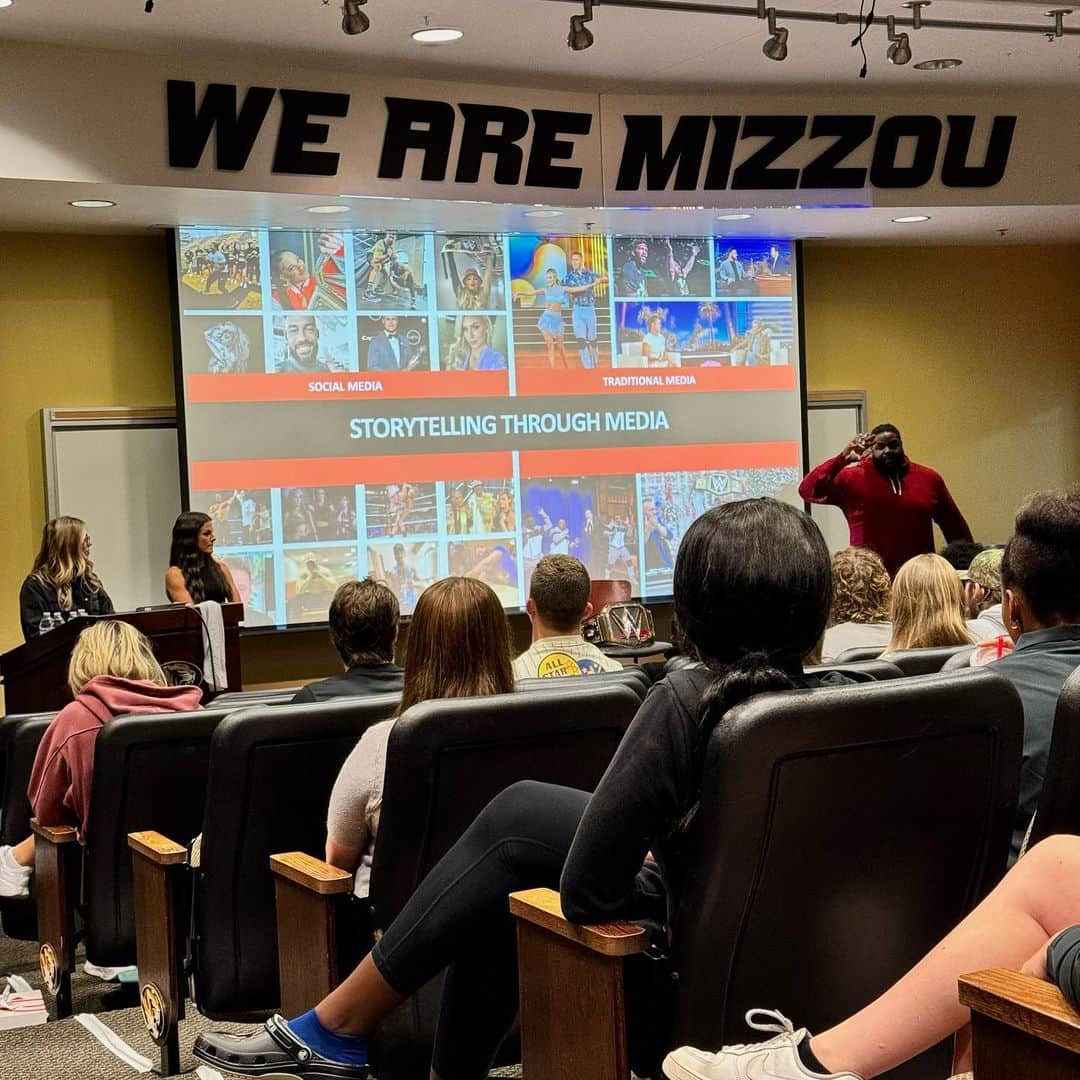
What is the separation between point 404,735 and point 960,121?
7.10m

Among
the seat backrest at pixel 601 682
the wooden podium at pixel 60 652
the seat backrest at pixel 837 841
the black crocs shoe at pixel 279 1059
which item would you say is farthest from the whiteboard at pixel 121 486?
the seat backrest at pixel 837 841

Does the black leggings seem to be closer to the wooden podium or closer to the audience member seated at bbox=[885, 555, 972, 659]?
the audience member seated at bbox=[885, 555, 972, 659]

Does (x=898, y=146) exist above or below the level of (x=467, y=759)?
above

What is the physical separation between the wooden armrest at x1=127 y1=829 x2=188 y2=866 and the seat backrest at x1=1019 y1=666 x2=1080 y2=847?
5.74 feet

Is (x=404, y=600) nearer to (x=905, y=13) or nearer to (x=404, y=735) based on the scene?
(x=905, y=13)

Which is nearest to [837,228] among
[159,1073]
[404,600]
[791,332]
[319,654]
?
[791,332]

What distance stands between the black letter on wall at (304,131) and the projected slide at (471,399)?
853 mm

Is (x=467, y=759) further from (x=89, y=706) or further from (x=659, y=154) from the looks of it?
(x=659, y=154)

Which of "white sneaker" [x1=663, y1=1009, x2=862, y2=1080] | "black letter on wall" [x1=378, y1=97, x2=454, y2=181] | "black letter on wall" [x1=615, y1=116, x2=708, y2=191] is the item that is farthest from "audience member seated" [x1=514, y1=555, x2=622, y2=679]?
"black letter on wall" [x1=615, y1=116, x2=708, y2=191]

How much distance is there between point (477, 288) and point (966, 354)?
3.73m

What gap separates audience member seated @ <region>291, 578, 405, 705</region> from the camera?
3285mm

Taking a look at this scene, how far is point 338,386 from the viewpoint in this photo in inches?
325

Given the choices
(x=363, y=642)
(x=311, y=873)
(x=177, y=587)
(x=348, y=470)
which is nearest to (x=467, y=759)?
(x=311, y=873)

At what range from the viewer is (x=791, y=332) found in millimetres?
9281
